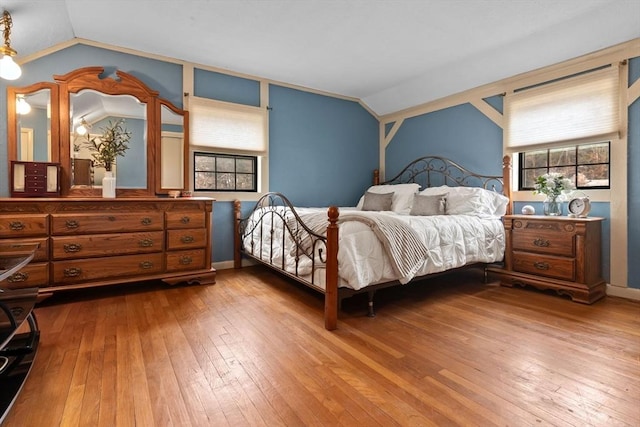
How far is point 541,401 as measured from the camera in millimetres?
1420

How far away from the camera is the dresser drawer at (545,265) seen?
111 inches

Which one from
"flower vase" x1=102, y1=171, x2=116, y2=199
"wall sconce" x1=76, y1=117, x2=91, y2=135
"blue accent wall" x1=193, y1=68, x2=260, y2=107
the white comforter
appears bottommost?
the white comforter

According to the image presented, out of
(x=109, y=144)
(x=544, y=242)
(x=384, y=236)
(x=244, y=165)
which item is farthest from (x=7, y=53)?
(x=544, y=242)

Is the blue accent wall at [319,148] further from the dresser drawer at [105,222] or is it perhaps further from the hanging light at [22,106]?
the hanging light at [22,106]

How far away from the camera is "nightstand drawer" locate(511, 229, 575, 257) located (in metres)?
2.84

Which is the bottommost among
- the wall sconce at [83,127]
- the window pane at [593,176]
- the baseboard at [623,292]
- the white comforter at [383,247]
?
the baseboard at [623,292]

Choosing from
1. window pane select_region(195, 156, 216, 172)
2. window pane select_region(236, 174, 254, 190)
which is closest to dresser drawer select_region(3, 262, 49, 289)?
window pane select_region(195, 156, 216, 172)

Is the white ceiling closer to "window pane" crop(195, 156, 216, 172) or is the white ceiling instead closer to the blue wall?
the blue wall

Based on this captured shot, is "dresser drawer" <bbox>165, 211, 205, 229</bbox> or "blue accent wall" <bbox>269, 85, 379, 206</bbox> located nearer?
"dresser drawer" <bbox>165, 211, 205, 229</bbox>

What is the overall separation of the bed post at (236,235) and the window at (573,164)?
326 centimetres

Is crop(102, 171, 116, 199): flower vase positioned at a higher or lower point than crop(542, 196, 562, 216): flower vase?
higher

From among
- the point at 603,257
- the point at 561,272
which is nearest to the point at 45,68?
the point at 561,272

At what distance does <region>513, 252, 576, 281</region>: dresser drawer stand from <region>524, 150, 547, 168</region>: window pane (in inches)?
42.3

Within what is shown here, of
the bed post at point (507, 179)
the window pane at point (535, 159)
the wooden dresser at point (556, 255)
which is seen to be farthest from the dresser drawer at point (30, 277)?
the window pane at point (535, 159)
